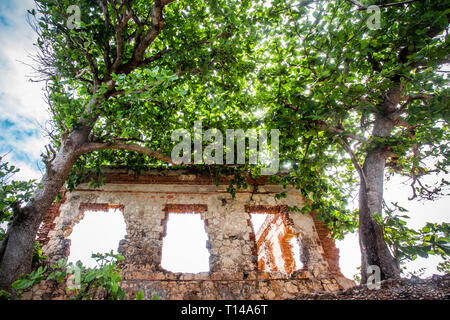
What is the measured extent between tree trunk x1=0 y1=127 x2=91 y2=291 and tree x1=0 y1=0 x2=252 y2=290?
0.02 metres

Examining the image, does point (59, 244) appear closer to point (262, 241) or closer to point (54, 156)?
point (54, 156)

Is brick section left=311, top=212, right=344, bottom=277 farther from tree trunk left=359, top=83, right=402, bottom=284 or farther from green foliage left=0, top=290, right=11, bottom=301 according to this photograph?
green foliage left=0, top=290, right=11, bottom=301

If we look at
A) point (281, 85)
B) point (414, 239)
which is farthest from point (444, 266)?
point (281, 85)

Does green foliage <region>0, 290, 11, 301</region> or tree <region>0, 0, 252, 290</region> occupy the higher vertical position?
tree <region>0, 0, 252, 290</region>

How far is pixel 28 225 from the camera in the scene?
3.71m

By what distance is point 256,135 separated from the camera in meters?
5.88

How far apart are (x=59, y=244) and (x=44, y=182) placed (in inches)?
80.1

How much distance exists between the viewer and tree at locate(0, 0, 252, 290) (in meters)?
4.47

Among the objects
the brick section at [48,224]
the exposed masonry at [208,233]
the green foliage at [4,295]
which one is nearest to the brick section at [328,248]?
the exposed masonry at [208,233]

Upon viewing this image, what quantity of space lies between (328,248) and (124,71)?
6964mm

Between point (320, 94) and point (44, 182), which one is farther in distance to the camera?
point (44, 182)

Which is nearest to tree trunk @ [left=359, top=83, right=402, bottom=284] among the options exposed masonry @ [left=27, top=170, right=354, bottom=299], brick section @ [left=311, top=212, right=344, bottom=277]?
brick section @ [left=311, top=212, right=344, bottom=277]
